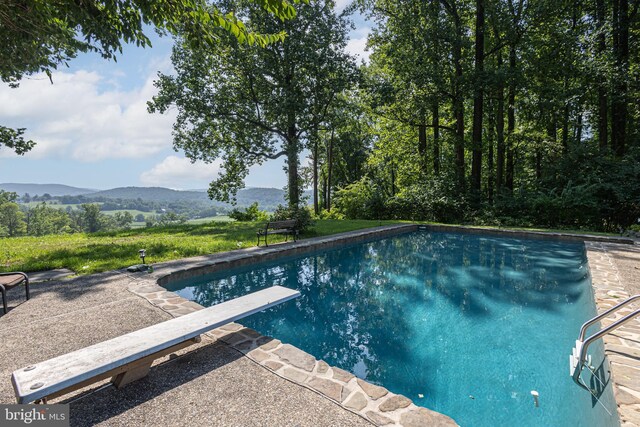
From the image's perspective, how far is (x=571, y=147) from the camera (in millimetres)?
14000

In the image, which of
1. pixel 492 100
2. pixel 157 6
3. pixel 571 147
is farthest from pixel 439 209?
pixel 157 6

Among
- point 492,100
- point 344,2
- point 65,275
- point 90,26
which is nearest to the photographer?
point 90,26

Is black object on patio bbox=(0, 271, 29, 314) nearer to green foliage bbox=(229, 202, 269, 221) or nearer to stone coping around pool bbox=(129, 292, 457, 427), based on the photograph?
stone coping around pool bbox=(129, 292, 457, 427)

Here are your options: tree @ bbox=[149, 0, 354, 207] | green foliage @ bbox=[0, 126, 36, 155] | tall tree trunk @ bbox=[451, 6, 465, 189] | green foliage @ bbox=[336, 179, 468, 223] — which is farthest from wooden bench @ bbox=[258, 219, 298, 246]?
tall tree trunk @ bbox=[451, 6, 465, 189]

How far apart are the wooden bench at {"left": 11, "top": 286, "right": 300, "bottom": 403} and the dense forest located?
37.6ft

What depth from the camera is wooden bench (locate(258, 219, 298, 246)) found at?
9170mm

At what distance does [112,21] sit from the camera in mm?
4754

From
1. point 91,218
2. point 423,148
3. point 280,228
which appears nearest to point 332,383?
point 280,228

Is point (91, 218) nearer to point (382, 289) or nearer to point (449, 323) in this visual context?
point (382, 289)

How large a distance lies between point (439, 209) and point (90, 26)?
48.6 ft

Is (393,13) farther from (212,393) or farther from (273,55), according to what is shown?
(212,393)

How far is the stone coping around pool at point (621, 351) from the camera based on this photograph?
7.52 feet

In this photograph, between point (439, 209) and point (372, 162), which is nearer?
point (439, 209)

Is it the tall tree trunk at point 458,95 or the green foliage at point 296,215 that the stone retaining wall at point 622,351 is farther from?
the tall tree trunk at point 458,95
